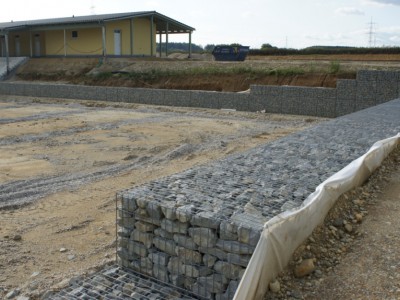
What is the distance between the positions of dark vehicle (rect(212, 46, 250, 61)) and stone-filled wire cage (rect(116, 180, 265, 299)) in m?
29.2

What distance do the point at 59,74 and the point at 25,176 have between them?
891 inches

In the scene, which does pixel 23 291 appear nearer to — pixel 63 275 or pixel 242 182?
pixel 63 275

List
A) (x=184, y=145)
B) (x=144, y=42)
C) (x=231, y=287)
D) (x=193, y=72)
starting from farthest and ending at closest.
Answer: (x=144, y=42)
(x=193, y=72)
(x=184, y=145)
(x=231, y=287)

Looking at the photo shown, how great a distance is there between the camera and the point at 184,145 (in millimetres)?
11680

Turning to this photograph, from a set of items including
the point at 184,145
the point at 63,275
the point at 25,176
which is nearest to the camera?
the point at 63,275

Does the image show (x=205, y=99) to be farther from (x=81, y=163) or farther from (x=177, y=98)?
(x=81, y=163)

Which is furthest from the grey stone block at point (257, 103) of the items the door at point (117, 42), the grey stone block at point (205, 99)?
the door at point (117, 42)

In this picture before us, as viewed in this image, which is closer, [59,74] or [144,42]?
[59,74]

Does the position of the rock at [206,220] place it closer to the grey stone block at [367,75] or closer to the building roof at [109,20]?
the grey stone block at [367,75]

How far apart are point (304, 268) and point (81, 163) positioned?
278 inches

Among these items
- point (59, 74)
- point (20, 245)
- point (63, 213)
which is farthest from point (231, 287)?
point (59, 74)

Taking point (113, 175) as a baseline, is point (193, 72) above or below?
above

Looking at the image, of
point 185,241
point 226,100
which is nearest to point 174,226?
point 185,241

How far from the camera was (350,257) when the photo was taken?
155 inches
